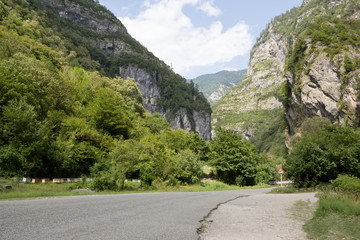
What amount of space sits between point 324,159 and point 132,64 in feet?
400

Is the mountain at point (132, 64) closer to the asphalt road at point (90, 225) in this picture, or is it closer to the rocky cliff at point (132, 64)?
the rocky cliff at point (132, 64)

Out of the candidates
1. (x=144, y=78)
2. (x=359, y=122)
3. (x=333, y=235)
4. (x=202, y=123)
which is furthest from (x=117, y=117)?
(x=202, y=123)

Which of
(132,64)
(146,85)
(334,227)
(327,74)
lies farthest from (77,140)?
(146,85)

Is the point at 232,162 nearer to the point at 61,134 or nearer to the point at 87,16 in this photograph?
the point at 61,134

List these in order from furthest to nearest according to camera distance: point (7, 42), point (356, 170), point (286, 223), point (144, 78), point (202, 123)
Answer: point (202, 123) < point (144, 78) < point (7, 42) < point (356, 170) < point (286, 223)

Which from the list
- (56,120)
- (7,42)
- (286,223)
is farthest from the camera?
(7,42)

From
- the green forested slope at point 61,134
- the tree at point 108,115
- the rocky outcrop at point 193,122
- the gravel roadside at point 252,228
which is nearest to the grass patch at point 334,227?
the gravel roadside at point 252,228

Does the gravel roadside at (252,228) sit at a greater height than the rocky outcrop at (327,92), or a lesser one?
lesser

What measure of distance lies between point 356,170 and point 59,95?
36653 mm

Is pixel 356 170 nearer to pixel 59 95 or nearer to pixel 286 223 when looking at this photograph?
pixel 286 223

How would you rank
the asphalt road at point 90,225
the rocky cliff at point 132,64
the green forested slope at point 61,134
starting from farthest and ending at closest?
the rocky cliff at point 132,64, the green forested slope at point 61,134, the asphalt road at point 90,225

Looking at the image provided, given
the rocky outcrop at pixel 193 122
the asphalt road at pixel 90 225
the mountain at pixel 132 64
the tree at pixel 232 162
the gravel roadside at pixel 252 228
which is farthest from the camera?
the rocky outcrop at pixel 193 122

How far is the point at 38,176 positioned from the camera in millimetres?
23312

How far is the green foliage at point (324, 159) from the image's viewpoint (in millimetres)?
21969
